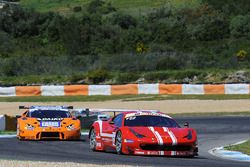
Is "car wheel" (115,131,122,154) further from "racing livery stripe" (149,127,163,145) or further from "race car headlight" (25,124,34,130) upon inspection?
"race car headlight" (25,124,34,130)

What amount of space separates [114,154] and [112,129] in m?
0.61

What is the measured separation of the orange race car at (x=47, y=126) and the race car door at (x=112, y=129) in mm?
3230

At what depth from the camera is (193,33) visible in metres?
59.9

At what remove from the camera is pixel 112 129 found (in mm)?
16812

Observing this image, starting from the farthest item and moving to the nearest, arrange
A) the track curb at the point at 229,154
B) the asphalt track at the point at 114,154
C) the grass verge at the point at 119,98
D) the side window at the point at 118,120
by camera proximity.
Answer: the grass verge at the point at 119,98
the side window at the point at 118,120
the track curb at the point at 229,154
the asphalt track at the point at 114,154

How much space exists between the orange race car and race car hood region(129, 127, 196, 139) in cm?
438

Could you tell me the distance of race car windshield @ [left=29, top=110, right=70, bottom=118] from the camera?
20.7 meters

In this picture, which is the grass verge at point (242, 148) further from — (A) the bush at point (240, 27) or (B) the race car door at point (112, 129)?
(A) the bush at point (240, 27)

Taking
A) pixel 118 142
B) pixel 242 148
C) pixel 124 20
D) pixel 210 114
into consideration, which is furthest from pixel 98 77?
pixel 118 142

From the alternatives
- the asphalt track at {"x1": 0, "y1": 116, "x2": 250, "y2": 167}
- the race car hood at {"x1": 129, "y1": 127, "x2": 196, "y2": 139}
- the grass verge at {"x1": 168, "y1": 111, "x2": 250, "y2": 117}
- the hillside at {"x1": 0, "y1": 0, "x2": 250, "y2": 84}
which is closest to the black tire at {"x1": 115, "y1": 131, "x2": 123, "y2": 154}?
the asphalt track at {"x1": 0, "y1": 116, "x2": 250, "y2": 167}

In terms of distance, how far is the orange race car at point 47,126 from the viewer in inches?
792

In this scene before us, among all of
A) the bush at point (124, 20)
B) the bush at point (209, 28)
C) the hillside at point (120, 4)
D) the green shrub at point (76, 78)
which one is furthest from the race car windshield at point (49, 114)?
the hillside at point (120, 4)

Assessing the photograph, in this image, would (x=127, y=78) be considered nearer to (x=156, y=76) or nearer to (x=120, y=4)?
(x=156, y=76)

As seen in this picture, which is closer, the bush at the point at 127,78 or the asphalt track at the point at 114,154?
the asphalt track at the point at 114,154
